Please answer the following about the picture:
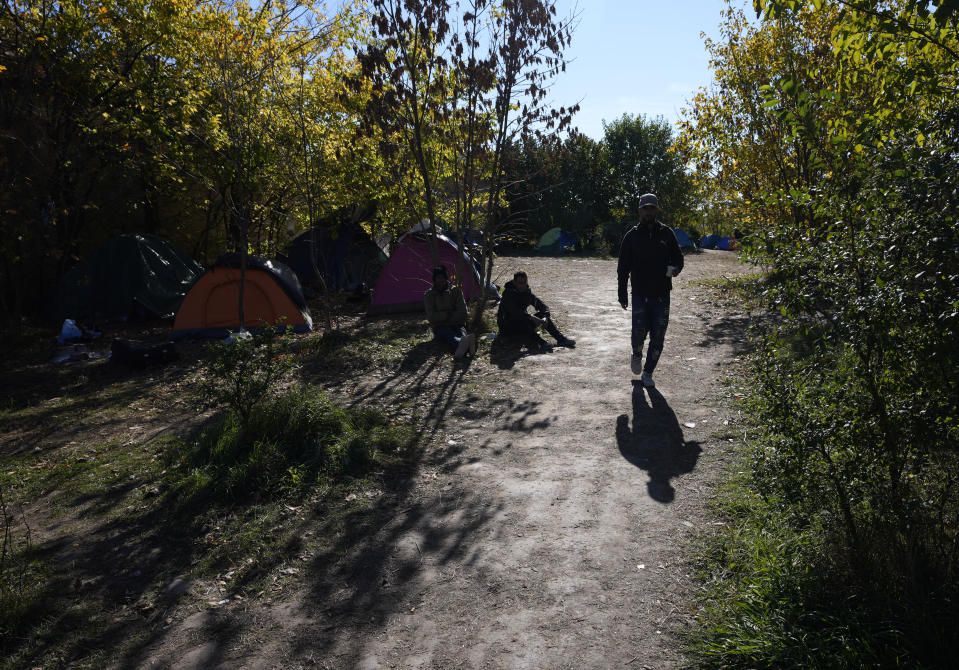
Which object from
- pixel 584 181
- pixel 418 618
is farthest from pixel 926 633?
pixel 584 181

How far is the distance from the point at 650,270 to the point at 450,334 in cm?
365

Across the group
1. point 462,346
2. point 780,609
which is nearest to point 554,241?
point 462,346

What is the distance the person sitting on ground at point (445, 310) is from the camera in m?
9.33

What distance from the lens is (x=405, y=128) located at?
9.21 meters

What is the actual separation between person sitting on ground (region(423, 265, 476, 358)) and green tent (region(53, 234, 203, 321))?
7118 millimetres

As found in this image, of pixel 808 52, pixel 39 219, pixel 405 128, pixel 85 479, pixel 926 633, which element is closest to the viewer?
pixel 926 633

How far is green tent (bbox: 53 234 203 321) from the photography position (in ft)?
44.3

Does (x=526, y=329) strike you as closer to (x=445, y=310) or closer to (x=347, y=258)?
(x=445, y=310)

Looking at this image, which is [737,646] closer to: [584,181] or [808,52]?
[808,52]

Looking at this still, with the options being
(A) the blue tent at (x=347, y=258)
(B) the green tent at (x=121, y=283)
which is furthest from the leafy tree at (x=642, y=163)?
(B) the green tent at (x=121, y=283)

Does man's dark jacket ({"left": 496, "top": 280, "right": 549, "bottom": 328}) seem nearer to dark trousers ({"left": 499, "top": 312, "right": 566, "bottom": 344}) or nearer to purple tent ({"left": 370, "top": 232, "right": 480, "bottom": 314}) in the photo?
dark trousers ({"left": 499, "top": 312, "right": 566, "bottom": 344})

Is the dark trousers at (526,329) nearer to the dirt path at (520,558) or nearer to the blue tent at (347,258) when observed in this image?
the dirt path at (520,558)

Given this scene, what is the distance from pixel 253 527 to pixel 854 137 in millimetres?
4493

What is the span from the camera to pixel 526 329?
31.0 feet
